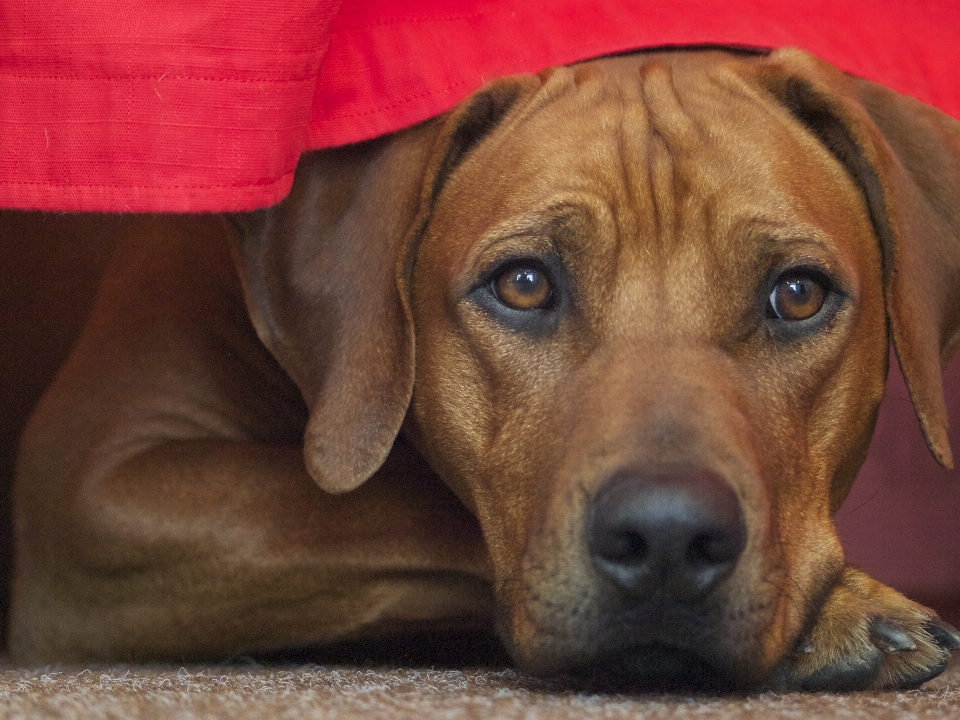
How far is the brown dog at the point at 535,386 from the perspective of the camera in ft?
6.07

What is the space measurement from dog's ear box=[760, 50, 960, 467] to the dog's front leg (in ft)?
3.16

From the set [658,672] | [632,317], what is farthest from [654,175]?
[658,672]

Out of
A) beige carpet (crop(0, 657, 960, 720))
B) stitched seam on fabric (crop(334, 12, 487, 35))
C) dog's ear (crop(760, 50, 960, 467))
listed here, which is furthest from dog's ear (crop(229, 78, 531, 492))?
dog's ear (crop(760, 50, 960, 467))

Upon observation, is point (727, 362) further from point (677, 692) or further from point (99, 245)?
point (99, 245)

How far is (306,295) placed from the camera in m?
2.32

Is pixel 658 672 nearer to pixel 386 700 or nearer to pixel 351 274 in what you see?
pixel 386 700

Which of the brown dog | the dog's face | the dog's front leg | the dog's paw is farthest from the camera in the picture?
the dog's front leg

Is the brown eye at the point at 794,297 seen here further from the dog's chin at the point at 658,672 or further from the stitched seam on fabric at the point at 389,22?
the stitched seam on fabric at the point at 389,22

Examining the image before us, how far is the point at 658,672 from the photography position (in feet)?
5.91

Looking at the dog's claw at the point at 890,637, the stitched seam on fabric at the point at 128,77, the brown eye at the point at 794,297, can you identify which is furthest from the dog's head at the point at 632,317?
the stitched seam on fabric at the point at 128,77

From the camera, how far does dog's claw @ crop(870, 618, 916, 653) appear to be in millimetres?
2070

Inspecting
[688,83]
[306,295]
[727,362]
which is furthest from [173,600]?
[688,83]

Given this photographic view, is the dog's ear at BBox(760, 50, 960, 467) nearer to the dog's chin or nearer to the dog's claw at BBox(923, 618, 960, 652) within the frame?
the dog's claw at BBox(923, 618, 960, 652)

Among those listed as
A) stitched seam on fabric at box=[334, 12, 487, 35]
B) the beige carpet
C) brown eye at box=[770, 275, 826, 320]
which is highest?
stitched seam on fabric at box=[334, 12, 487, 35]
